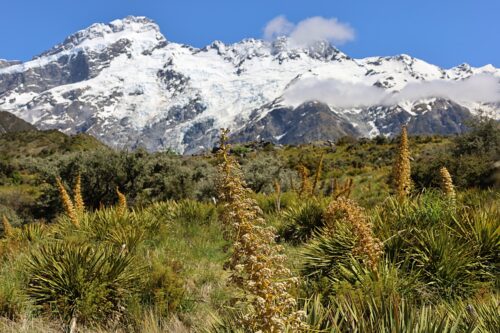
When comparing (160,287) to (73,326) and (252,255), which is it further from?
(252,255)

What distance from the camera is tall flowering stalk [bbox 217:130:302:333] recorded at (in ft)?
10.3

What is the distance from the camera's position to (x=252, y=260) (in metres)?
3.16

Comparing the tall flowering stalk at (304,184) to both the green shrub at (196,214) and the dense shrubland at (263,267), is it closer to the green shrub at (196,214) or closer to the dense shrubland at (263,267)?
the dense shrubland at (263,267)

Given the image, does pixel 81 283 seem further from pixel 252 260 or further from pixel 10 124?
pixel 10 124

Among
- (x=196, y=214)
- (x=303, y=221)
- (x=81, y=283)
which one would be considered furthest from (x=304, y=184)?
(x=81, y=283)

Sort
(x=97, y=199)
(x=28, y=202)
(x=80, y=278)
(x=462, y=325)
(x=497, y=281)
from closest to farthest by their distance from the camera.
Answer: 1. (x=462, y=325)
2. (x=497, y=281)
3. (x=80, y=278)
4. (x=97, y=199)
5. (x=28, y=202)

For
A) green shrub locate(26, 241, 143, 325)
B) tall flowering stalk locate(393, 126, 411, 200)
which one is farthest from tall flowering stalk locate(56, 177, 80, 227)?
tall flowering stalk locate(393, 126, 411, 200)

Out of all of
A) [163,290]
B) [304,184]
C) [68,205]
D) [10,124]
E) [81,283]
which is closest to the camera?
[81,283]

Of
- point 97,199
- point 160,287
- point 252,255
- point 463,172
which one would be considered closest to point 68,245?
point 160,287

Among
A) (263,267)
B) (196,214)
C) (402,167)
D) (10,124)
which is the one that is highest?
(10,124)

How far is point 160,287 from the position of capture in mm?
7035

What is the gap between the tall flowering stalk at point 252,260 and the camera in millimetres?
3150

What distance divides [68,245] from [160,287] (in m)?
1.53

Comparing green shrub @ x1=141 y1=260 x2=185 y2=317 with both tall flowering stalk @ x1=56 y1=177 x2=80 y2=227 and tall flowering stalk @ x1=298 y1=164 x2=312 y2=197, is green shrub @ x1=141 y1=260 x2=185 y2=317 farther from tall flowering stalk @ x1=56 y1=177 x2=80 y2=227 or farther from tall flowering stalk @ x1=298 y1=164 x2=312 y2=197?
tall flowering stalk @ x1=298 y1=164 x2=312 y2=197
